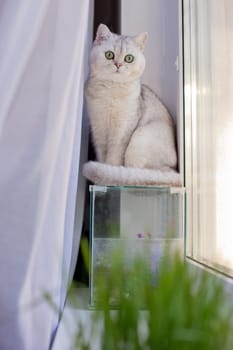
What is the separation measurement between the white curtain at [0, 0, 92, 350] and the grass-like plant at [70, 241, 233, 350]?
0.68 m

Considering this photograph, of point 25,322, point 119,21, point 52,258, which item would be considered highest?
point 119,21

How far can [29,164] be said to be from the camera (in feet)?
3.32

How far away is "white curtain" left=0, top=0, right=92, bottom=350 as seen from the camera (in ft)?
3.19

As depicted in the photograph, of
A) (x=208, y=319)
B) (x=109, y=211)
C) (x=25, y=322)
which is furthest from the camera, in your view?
(x=109, y=211)

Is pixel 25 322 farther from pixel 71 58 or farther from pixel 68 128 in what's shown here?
pixel 71 58

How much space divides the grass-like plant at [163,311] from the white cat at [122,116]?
2.77ft

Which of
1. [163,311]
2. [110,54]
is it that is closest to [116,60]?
[110,54]

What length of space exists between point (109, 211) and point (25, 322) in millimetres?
410

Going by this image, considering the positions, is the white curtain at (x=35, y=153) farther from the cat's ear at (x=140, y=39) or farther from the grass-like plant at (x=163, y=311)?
the grass-like plant at (x=163, y=311)

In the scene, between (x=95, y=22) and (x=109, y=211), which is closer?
(x=109, y=211)

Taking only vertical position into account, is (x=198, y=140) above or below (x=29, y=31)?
below

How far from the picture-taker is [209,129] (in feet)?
3.77

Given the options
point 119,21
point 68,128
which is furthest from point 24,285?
point 119,21

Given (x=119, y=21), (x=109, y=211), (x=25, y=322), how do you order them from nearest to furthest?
(x=25, y=322) < (x=109, y=211) < (x=119, y=21)
